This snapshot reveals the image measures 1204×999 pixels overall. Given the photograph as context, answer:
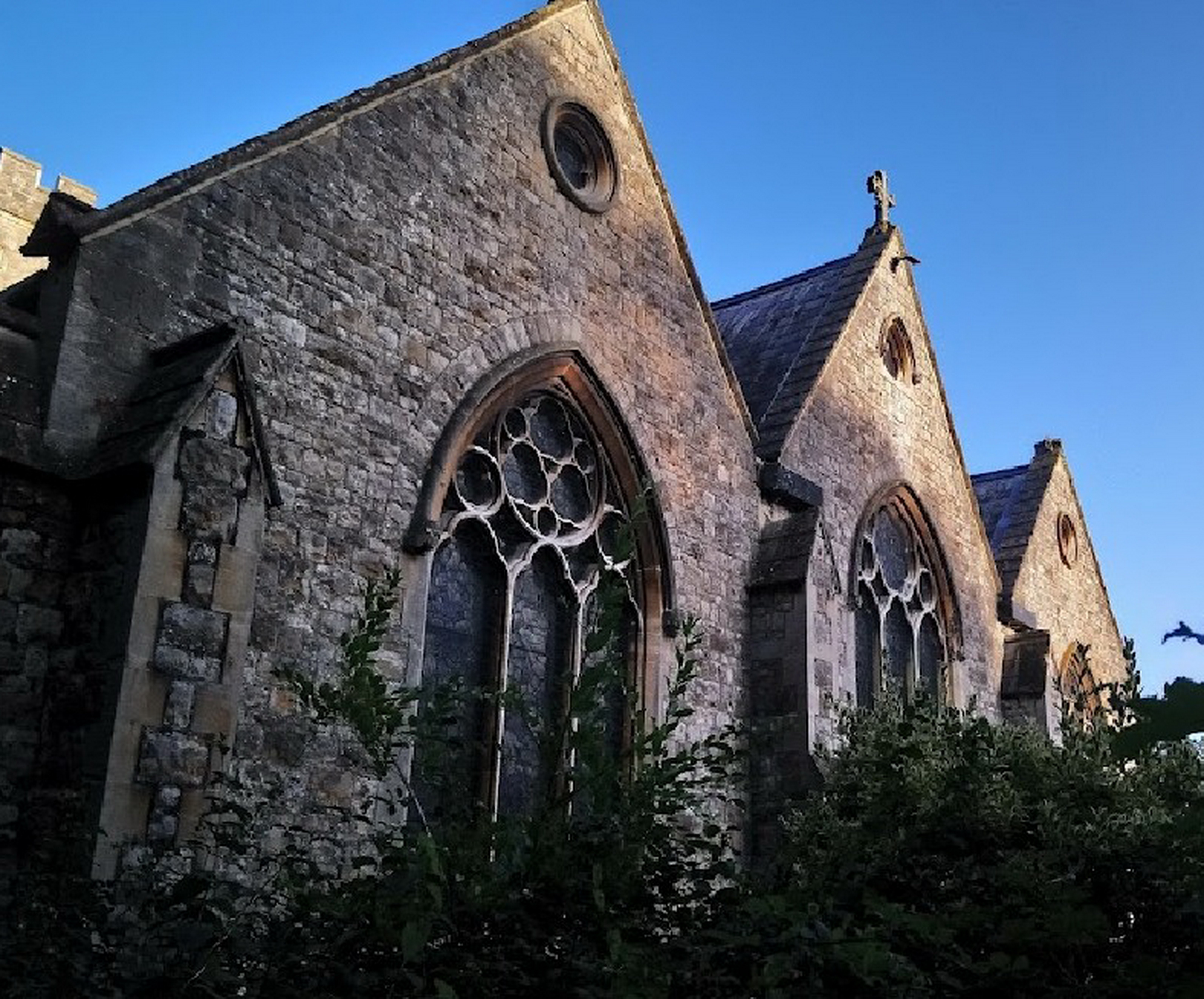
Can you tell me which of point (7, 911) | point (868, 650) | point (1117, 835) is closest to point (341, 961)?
point (7, 911)

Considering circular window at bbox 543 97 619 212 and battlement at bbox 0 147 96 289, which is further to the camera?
battlement at bbox 0 147 96 289

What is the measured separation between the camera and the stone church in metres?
5.98

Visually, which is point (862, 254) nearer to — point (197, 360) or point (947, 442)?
point (947, 442)

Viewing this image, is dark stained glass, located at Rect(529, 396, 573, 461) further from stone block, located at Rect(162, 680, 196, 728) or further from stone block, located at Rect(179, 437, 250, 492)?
stone block, located at Rect(162, 680, 196, 728)

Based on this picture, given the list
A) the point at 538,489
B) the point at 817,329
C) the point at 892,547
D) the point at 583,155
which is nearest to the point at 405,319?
the point at 538,489

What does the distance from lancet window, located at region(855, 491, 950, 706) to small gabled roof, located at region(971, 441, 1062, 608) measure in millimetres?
1709

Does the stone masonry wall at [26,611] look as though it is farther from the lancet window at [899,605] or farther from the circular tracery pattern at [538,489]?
the lancet window at [899,605]

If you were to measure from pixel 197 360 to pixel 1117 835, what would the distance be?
564 centimetres

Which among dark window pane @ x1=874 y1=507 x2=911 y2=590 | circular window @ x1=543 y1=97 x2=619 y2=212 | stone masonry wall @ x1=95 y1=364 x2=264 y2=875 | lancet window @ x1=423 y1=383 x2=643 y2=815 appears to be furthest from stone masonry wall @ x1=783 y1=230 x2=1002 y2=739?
stone masonry wall @ x1=95 y1=364 x2=264 y2=875

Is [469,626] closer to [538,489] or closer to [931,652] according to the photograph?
[538,489]

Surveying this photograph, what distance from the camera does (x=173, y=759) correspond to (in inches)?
224

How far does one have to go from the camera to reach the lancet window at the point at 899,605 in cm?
1292

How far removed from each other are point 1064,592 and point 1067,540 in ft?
3.39

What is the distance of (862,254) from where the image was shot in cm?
1481
